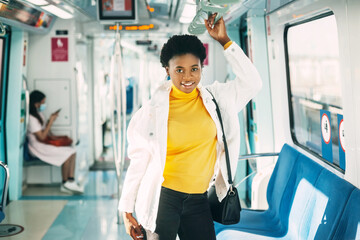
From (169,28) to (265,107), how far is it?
2.35 metres

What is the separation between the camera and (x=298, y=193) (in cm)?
299

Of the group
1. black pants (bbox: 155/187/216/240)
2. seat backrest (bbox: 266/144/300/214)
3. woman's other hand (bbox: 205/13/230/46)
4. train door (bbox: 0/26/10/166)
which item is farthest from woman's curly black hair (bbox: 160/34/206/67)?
train door (bbox: 0/26/10/166)

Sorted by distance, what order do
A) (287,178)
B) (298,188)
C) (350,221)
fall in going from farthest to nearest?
(287,178)
(298,188)
(350,221)

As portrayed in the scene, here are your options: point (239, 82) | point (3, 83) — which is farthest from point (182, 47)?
point (3, 83)

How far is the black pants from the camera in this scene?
1975 millimetres

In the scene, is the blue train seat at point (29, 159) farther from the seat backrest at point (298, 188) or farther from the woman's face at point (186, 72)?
the woman's face at point (186, 72)

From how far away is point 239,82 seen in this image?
82.6 inches

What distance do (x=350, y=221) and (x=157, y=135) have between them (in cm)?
114

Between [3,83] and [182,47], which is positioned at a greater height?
[3,83]

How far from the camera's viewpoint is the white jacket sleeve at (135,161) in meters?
2.01

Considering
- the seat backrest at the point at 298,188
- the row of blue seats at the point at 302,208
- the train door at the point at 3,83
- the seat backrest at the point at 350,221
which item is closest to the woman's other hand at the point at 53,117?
the train door at the point at 3,83

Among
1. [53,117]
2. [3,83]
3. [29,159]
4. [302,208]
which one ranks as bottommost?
[302,208]

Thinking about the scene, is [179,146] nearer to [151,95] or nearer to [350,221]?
[151,95]

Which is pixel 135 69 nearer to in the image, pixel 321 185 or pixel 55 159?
pixel 55 159
